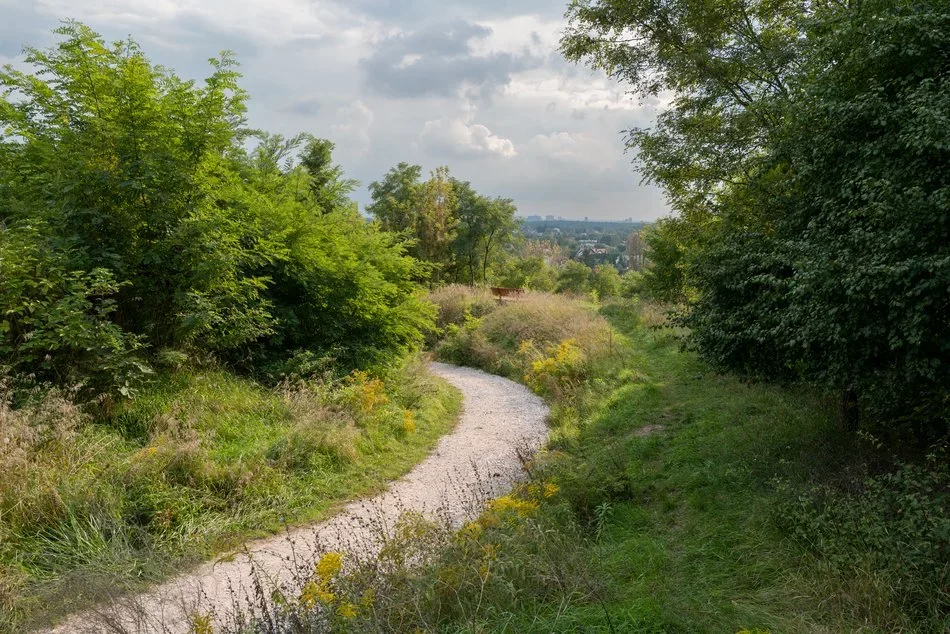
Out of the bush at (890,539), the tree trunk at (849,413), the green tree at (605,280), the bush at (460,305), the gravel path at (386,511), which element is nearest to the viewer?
the bush at (890,539)

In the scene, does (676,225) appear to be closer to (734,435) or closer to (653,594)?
(734,435)

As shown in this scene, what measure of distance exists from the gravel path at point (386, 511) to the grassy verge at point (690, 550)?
65cm

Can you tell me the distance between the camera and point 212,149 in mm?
8617

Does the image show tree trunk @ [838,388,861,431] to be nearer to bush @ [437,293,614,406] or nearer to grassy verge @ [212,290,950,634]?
grassy verge @ [212,290,950,634]

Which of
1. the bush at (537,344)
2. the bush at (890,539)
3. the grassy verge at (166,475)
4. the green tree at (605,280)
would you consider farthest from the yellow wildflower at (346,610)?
the green tree at (605,280)

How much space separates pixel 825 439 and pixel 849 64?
435 cm

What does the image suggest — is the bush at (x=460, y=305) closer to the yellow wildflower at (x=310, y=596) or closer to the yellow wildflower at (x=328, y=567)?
the yellow wildflower at (x=328, y=567)

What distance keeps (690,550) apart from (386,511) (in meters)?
3.76

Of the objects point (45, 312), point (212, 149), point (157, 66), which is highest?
point (157, 66)

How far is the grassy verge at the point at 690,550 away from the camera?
370 centimetres

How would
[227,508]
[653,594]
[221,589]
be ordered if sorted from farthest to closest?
[227,508] < [221,589] < [653,594]

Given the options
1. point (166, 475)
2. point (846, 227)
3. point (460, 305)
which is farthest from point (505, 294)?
point (846, 227)

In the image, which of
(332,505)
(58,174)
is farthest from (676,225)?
(58,174)

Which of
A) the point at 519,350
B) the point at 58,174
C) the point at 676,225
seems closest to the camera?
the point at 58,174
